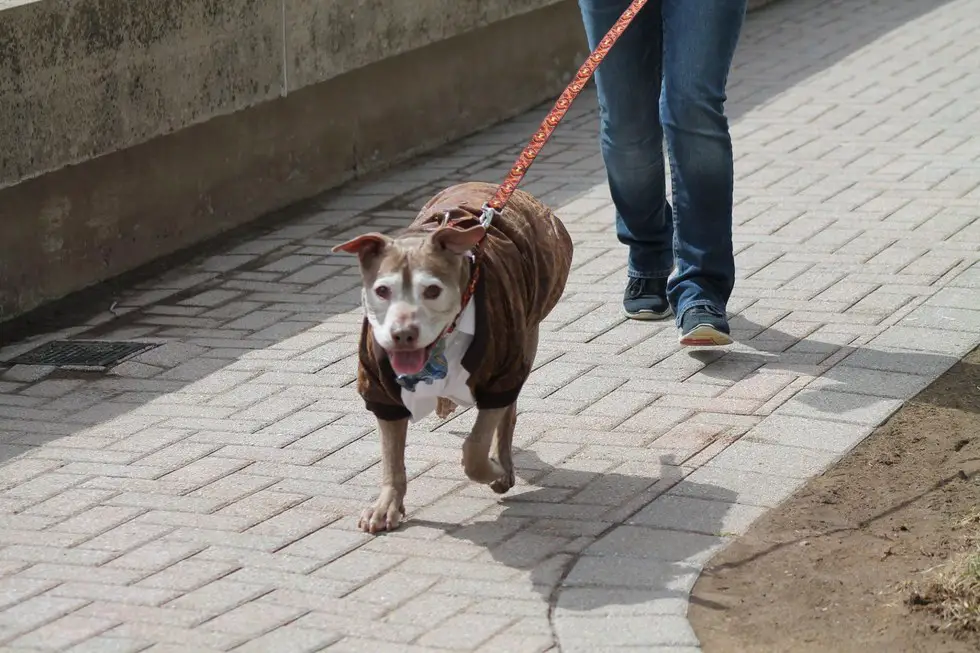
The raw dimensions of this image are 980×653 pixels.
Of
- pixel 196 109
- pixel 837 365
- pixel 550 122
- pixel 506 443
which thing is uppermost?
pixel 550 122

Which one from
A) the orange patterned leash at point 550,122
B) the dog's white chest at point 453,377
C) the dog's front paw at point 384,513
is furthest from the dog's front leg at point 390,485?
the orange patterned leash at point 550,122

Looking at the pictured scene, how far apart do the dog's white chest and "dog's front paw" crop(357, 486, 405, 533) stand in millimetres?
313

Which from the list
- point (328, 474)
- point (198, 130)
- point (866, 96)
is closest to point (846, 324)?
point (328, 474)

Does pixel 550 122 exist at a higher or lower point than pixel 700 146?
higher

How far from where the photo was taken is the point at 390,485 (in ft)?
15.6

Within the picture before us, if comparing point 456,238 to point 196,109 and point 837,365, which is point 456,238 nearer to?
point 837,365

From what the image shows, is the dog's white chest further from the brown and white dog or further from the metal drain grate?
the metal drain grate

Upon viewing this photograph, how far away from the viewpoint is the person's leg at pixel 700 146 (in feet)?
19.4

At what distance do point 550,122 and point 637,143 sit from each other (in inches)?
51.0

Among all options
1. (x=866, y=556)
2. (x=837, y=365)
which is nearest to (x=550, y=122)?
(x=837, y=365)

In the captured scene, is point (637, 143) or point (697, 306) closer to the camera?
point (697, 306)

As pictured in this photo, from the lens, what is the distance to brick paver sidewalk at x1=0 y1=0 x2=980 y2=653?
4273mm

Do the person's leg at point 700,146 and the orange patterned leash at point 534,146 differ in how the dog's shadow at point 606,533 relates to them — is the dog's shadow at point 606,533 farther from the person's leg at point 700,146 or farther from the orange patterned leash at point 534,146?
the person's leg at point 700,146

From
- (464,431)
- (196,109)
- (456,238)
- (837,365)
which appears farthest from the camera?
(196,109)
